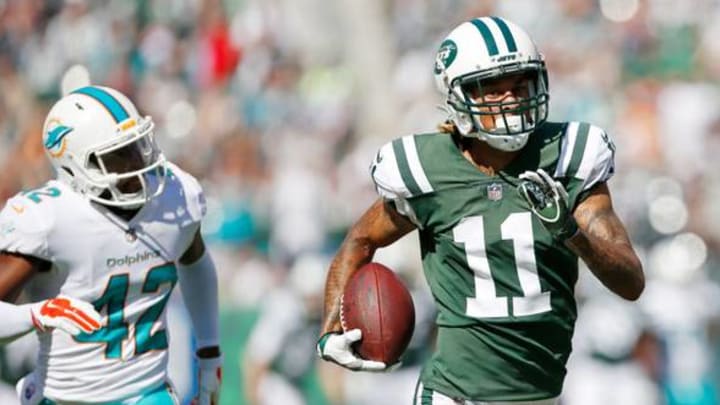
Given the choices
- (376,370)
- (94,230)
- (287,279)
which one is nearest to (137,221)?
(94,230)

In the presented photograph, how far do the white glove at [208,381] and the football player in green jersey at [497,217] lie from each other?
2.89 feet

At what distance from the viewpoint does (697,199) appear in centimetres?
880

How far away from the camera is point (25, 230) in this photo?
4.50 m

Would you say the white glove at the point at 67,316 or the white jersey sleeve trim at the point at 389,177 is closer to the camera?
the white jersey sleeve trim at the point at 389,177

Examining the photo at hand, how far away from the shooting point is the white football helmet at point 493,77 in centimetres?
412

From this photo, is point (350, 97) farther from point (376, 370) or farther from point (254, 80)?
point (376, 370)

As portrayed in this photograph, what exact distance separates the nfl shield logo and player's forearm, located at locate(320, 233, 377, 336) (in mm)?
433

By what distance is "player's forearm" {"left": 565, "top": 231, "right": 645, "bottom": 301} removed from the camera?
12.9 feet

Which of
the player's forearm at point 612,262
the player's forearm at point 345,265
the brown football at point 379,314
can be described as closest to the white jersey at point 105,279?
the player's forearm at point 345,265

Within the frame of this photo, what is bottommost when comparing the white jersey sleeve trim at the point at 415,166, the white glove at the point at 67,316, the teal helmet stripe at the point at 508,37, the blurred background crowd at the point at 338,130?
the blurred background crowd at the point at 338,130

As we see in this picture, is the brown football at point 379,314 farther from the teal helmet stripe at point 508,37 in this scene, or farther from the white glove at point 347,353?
the teal helmet stripe at point 508,37

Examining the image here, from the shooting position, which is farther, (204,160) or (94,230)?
(204,160)

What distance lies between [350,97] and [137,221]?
590 centimetres

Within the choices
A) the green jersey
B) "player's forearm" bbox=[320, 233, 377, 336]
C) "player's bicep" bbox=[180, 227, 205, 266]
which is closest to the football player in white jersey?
"player's bicep" bbox=[180, 227, 205, 266]
